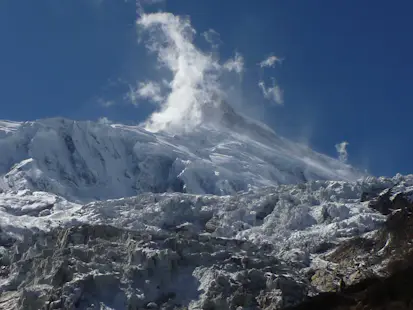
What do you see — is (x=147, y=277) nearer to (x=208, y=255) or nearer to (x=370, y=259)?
(x=208, y=255)

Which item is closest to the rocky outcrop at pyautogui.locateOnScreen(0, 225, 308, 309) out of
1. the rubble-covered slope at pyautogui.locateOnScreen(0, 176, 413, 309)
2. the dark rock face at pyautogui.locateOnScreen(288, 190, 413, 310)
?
the rubble-covered slope at pyautogui.locateOnScreen(0, 176, 413, 309)

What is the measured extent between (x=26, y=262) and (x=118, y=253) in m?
17.6

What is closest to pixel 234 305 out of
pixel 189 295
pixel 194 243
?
pixel 189 295

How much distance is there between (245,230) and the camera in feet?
561

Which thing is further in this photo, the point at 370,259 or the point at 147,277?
the point at 370,259

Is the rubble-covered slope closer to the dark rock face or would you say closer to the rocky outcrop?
the rocky outcrop

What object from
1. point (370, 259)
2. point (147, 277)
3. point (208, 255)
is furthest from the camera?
point (370, 259)

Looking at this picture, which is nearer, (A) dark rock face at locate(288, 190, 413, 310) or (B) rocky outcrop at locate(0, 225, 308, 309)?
(A) dark rock face at locate(288, 190, 413, 310)

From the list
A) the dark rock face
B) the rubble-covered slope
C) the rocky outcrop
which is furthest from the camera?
the rubble-covered slope

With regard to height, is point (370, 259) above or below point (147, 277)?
above

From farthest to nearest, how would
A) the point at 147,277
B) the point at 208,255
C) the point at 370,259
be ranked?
the point at 370,259 → the point at 208,255 → the point at 147,277

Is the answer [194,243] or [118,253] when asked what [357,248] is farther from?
[118,253]

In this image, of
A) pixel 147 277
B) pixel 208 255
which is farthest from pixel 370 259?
pixel 147 277

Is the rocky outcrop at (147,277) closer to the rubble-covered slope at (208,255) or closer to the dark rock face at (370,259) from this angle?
the rubble-covered slope at (208,255)
